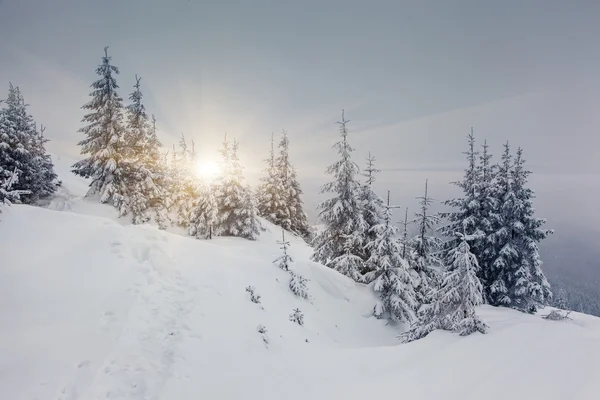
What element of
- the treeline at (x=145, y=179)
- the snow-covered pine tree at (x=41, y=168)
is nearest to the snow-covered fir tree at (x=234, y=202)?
the treeline at (x=145, y=179)

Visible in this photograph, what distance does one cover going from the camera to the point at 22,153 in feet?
77.6

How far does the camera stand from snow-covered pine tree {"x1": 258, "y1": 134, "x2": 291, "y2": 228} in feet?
129

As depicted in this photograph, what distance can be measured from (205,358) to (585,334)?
9456mm

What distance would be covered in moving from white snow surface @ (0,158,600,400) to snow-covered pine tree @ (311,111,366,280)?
28.0 ft

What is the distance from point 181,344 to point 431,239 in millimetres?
17808

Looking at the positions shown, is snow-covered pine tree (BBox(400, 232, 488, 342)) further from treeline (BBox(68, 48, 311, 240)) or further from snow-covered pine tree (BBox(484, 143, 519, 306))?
treeline (BBox(68, 48, 311, 240))

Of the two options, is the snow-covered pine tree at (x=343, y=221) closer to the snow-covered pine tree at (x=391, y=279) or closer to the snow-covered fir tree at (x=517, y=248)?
the snow-covered pine tree at (x=391, y=279)

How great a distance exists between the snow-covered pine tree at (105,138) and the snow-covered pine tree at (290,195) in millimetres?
19167

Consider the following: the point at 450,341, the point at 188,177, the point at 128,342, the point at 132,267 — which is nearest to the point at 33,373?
the point at 128,342

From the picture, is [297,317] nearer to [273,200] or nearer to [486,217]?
[486,217]

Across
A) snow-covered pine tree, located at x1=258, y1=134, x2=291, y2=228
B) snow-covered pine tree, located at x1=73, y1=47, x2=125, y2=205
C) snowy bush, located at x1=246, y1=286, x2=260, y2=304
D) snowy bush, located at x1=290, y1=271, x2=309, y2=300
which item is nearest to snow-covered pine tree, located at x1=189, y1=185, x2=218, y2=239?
snow-covered pine tree, located at x1=73, y1=47, x2=125, y2=205

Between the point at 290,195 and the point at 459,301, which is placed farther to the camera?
the point at 290,195

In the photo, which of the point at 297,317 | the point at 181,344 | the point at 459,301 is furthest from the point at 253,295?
the point at 459,301

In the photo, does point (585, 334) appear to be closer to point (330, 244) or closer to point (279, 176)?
point (330, 244)
